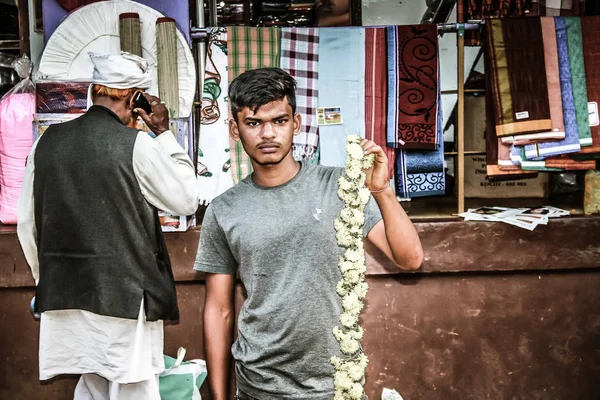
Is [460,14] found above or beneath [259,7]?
beneath

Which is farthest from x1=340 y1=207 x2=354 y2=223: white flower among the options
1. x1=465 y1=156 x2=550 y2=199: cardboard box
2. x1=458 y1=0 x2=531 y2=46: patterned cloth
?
x1=465 y1=156 x2=550 y2=199: cardboard box

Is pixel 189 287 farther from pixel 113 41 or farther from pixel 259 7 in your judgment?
pixel 259 7

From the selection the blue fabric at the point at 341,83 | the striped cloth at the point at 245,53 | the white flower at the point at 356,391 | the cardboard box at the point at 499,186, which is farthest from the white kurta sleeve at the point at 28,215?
the cardboard box at the point at 499,186

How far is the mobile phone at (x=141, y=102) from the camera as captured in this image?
9.30 feet

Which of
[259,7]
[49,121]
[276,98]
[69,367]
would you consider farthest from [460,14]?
[69,367]

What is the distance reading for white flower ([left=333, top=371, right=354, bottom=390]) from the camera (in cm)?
204

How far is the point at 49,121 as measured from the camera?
359cm

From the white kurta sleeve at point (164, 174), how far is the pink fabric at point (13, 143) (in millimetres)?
1422

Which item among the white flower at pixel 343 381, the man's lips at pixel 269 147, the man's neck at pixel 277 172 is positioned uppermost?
the man's lips at pixel 269 147

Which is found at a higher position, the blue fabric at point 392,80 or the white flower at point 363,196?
the blue fabric at point 392,80

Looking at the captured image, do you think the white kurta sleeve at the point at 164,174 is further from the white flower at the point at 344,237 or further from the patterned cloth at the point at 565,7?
the patterned cloth at the point at 565,7

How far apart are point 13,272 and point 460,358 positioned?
108 inches

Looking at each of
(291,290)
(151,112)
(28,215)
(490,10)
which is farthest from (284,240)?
(490,10)

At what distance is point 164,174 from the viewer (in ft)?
8.59
